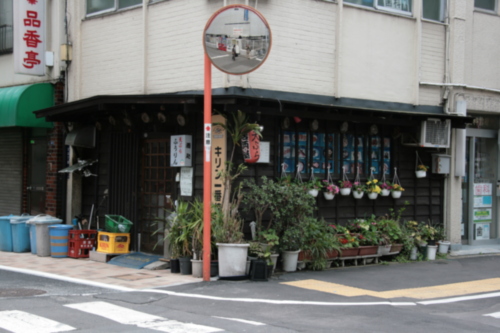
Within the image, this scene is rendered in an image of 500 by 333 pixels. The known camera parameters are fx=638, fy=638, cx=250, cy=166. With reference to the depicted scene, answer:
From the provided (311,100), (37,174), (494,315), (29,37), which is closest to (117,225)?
(37,174)

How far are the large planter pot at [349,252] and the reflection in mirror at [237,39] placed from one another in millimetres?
4188

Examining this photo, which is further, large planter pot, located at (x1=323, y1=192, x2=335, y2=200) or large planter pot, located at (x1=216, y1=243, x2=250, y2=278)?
large planter pot, located at (x1=323, y1=192, x2=335, y2=200)

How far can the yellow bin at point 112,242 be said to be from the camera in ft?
43.5

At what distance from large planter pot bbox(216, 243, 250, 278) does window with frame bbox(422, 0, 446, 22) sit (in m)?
7.78

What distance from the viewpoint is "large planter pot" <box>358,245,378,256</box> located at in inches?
514

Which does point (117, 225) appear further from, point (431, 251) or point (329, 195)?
point (431, 251)

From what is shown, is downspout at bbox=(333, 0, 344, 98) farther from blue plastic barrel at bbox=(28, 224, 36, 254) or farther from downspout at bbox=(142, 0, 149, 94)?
blue plastic barrel at bbox=(28, 224, 36, 254)

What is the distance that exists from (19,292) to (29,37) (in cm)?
763

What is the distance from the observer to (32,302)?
8.87 metres

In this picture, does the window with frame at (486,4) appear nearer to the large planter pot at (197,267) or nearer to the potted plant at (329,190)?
the potted plant at (329,190)

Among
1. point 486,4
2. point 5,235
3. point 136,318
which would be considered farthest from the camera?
point 486,4

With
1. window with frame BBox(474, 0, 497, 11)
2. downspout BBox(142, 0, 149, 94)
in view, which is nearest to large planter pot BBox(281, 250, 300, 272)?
downspout BBox(142, 0, 149, 94)

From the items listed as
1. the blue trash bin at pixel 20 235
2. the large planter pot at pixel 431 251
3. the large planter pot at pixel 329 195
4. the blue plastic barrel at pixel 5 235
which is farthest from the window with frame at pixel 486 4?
the blue plastic barrel at pixel 5 235

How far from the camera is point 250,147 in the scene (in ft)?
38.7
